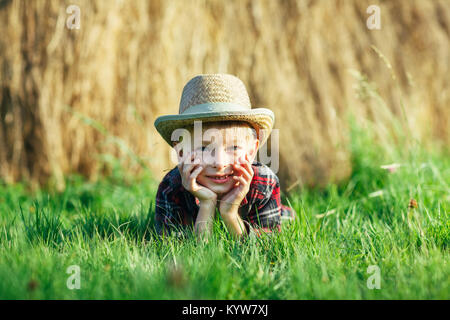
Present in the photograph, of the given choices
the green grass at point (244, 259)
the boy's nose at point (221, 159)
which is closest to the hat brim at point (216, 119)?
the boy's nose at point (221, 159)

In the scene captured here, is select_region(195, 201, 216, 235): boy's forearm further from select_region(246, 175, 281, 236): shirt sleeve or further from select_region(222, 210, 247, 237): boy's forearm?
select_region(246, 175, 281, 236): shirt sleeve

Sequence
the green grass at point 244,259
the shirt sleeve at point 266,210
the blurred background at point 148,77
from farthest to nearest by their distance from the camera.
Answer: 1. the blurred background at point 148,77
2. the shirt sleeve at point 266,210
3. the green grass at point 244,259

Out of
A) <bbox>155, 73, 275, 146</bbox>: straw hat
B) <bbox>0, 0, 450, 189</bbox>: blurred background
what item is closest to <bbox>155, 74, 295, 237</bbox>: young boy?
<bbox>155, 73, 275, 146</bbox>: straw hat

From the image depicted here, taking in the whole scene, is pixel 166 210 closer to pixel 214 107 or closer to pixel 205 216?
pixel 205 216

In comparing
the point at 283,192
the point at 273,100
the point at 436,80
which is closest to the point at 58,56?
the point at 273,100

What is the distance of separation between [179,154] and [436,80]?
311 cm

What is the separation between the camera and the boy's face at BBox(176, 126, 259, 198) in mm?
1871

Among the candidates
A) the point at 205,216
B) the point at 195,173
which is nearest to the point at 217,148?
the point at 195,173

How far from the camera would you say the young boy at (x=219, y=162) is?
1.88 m

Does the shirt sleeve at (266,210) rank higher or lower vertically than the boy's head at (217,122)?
lower

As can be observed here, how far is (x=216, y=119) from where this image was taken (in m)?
1.84

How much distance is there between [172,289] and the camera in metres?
1.39

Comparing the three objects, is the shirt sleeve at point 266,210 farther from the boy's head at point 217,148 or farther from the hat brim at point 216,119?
the hat brim at point 216,119
